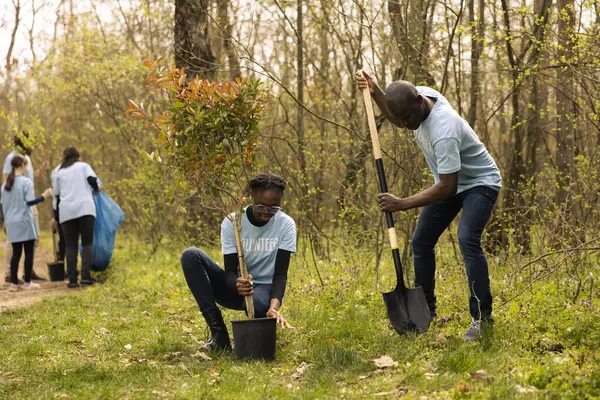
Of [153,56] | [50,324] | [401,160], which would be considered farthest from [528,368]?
[153,56]

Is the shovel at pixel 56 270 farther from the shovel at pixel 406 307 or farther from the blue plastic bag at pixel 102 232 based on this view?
the shovel at pixel 406 307

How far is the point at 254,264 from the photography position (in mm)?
5277

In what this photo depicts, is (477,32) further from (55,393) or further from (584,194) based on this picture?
(55,393)

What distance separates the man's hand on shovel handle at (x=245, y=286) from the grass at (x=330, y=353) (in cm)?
46

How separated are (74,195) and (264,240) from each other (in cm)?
513

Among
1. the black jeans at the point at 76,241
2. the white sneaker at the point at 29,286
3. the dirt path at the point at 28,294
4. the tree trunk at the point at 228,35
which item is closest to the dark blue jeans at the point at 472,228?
the tree trunk at the point at 228,35

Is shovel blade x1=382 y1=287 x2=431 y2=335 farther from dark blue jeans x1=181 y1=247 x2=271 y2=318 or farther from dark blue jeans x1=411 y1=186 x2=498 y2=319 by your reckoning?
dark blue jeans x1=181 y1=247 x2=271 y2=318

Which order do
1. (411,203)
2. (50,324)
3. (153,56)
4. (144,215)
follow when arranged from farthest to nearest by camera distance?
(153,56) → (144,215) → (50,324) → (411,203)

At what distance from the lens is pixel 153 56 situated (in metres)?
14.1

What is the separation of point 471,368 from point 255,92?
226 centimetres

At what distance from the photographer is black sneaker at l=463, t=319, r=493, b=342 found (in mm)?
4654

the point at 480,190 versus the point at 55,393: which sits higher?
the point at 480,190

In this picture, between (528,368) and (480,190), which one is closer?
(528,368)

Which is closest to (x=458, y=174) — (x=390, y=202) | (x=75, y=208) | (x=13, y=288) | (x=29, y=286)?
(x=390, y=202)
